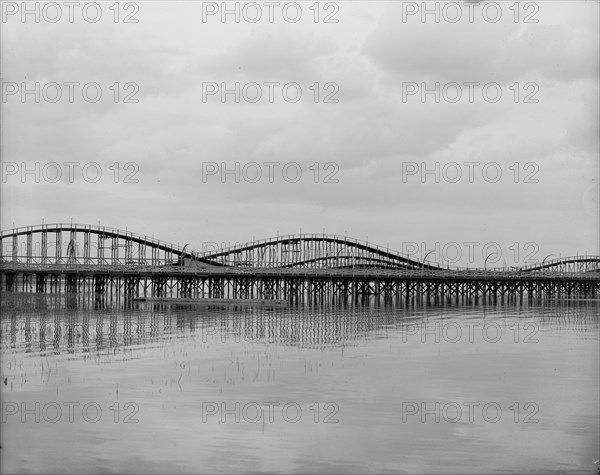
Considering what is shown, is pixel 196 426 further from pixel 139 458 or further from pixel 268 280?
pixel 268 280

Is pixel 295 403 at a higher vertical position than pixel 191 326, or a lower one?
lower

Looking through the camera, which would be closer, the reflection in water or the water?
the water

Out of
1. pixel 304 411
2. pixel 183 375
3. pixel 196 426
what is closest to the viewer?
pixel 196 426

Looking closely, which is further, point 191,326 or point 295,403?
point 191,326

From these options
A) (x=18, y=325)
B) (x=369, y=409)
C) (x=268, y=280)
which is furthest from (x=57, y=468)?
(x=268, y=280)

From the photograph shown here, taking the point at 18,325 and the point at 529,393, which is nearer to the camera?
the point at 529,393

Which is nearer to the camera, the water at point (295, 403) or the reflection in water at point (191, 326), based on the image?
the water at point (295, 403)

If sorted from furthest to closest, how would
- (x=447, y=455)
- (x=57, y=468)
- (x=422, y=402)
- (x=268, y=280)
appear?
1. (x=268, y=280)
2. (x=422, y=402)
3. (x=447, y=455)
4. (x=57, y=468)
